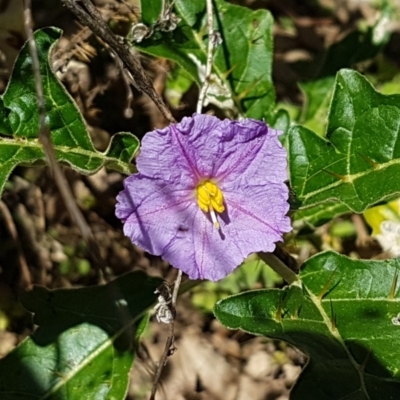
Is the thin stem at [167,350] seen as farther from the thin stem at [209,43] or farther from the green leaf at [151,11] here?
the green leaf at [151,11]

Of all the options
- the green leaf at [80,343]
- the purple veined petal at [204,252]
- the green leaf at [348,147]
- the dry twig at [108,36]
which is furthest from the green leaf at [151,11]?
the green leaf at [80,343]

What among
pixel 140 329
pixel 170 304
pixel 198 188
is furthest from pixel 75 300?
pixel 198 188

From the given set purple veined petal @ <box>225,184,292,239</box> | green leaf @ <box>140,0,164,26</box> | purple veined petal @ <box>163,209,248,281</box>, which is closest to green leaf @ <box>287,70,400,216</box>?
purple veined petal @ <box>225,184,292,239</box>

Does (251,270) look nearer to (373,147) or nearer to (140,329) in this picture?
(140,329)

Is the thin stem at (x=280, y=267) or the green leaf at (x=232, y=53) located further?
the green leaf at (x=232, y=53)

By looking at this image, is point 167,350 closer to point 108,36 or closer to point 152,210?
point 152,210

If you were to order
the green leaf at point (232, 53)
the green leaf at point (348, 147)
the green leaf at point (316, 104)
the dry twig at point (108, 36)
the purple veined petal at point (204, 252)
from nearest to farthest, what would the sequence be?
the dry twig at point (108, 36) < the purple veined petal at point (204, 252) < the green leaf at point (348, 147) < the green leaf at point (232, 53) < the green leaf at point (316, 104)

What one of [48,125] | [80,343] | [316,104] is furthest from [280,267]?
[316,104]
